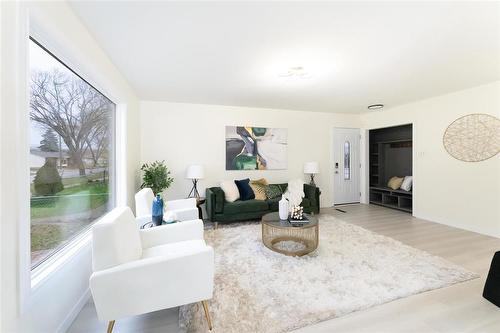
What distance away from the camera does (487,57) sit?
2600 mm

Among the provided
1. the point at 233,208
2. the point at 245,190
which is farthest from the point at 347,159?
the point at 233,208

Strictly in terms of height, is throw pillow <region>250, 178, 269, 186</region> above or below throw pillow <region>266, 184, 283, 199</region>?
above

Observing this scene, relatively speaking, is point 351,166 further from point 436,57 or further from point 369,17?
point 369,17

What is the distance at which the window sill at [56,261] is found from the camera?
141 cm

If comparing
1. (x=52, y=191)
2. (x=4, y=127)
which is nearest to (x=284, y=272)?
(x=52, y=191)

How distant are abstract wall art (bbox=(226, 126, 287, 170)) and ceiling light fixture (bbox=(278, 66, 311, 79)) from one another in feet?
6.45

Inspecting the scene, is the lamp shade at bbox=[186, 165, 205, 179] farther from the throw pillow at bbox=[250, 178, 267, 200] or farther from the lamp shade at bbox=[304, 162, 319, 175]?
the lamp shade at bbox=[304, 162, 319, 175]

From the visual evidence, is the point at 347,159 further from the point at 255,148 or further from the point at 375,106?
the point at 255,148

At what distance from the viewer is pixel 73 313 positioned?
1.79 m

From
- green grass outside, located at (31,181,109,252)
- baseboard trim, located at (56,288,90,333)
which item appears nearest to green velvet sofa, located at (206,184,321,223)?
green grass outside, located at (31,181,109,252)

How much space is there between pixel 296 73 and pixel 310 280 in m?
2.44

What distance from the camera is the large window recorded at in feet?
5.10

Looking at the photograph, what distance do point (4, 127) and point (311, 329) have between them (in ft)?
7.23

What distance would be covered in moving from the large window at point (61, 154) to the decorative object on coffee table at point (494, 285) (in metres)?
3.54
